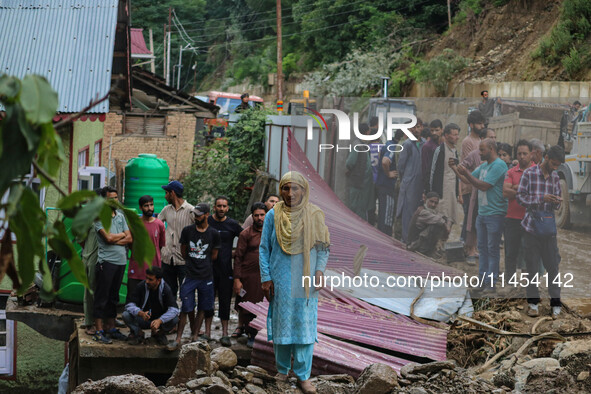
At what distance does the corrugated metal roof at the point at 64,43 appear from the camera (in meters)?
9.59

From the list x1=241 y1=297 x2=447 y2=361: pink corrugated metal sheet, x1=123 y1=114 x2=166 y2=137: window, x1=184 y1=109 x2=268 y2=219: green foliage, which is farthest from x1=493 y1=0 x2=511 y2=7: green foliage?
x1=241 y1=297 x2=447 y2=361: pink corrugated metal sheet

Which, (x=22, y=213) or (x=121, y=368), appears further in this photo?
(x=121, y=368)

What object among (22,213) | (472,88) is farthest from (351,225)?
(472,88)

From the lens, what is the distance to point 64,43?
10164mm

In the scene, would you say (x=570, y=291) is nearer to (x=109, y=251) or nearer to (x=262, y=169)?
(x=109, y=251)

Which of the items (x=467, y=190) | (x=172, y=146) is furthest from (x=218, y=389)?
(x=172, y=146)

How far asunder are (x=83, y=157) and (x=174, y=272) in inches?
198

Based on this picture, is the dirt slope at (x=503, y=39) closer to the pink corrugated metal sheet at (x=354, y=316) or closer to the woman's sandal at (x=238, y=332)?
the pink corrugated metal sheet at (x=354, y=316)

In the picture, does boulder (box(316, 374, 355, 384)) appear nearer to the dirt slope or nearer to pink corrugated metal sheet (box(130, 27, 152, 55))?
the dirt slope

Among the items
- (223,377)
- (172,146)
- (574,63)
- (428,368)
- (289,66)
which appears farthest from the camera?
(289,66)

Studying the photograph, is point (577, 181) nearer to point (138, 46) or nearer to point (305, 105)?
point (305, 105)

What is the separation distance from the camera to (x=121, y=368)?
7.52 metres

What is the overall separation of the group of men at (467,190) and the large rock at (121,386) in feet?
7.22

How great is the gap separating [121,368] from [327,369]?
80.1 inches
